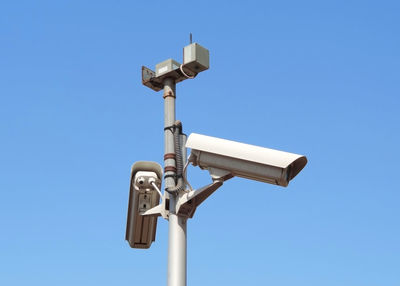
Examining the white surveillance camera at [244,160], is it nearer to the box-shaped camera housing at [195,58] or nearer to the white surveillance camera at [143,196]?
the white surveillance camera at [143,196]

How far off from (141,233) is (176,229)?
7.15 feet

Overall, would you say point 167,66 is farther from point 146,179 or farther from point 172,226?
point 172,226

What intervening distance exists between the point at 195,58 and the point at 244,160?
9.88ft

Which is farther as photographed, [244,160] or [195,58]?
[195,58]

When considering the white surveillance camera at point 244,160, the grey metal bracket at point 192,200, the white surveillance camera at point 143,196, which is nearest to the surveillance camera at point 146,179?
the white surveillance camera at point 143,196

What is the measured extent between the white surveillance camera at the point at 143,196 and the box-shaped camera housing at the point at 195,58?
2219 mm

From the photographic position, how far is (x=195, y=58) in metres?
16.3

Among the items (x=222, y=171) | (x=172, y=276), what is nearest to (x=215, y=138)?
(x=222, y=171)

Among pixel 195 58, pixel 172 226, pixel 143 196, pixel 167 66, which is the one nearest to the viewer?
pixel 172 226

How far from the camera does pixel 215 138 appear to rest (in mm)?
14836

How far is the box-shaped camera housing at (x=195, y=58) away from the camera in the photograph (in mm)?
16391

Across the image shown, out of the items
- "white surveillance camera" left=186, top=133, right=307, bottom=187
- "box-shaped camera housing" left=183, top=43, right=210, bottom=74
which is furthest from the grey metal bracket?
"box-shaped camera housing" left=183, top=43, right=210, bottom=74

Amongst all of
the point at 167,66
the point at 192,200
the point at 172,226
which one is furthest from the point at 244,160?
the point at 167,66

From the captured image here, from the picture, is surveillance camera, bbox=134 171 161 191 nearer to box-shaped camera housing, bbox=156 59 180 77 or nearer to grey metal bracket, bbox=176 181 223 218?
grey metal bracket, bbox=176 181 223 218
